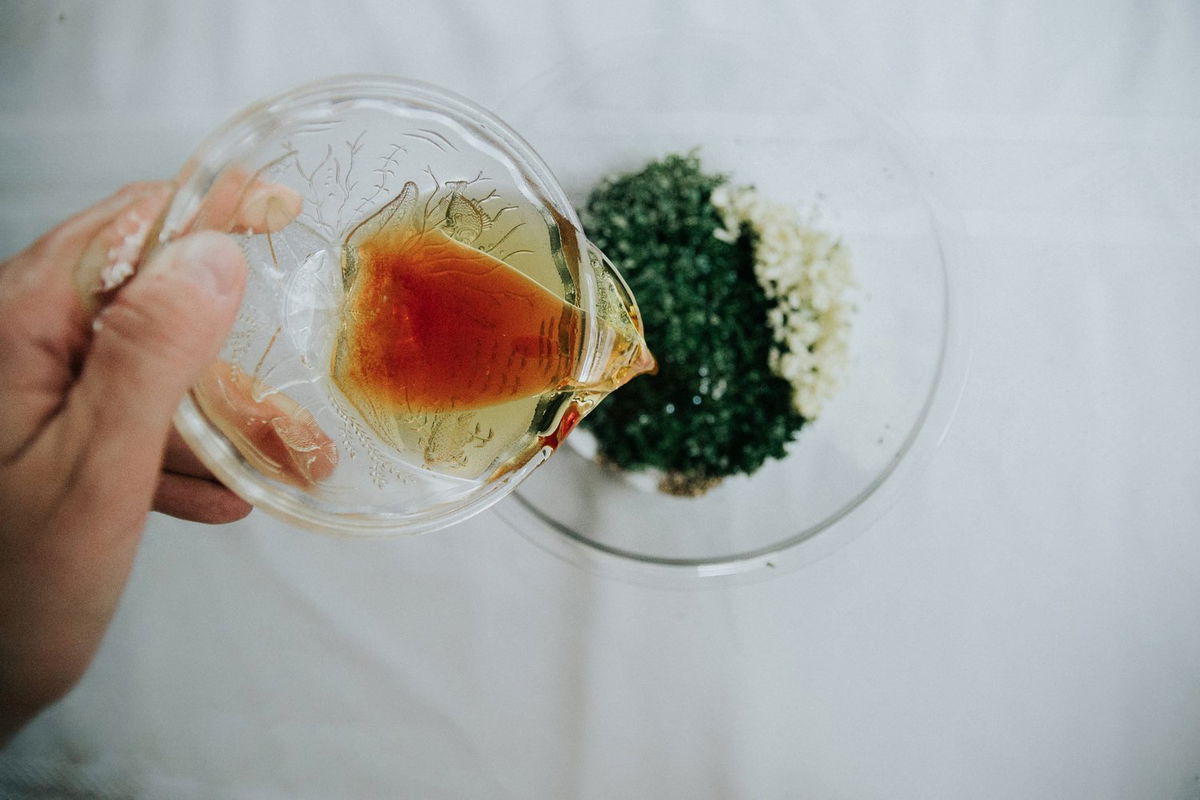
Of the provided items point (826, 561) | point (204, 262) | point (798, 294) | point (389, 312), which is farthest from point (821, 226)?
point (204, 262)

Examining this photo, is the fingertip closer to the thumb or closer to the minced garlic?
the thumb

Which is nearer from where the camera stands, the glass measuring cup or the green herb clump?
the glass measuring cup

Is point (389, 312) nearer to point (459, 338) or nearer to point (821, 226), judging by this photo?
point (459, 338)

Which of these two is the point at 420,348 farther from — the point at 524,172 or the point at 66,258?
the point at 66,258

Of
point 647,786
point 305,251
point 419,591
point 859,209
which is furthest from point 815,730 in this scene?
point 305,251

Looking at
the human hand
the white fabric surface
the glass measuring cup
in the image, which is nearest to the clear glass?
the white fabric surface

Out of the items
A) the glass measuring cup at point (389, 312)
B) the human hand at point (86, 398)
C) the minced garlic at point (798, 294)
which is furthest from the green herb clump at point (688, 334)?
the human hand at point (86, 398)
